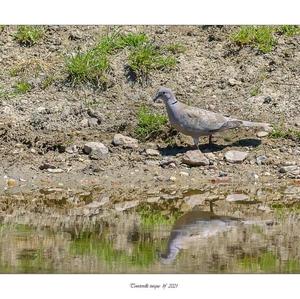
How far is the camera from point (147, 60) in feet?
42.2

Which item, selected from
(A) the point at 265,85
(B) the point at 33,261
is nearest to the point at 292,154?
(A) the point at 265,85

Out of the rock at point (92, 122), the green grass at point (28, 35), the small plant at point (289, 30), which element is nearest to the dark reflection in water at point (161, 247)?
the rock at point (92, 122)

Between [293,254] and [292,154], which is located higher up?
[292,154]

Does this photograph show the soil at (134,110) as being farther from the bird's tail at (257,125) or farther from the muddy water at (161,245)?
the muddy water at (161,245)

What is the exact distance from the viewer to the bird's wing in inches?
449

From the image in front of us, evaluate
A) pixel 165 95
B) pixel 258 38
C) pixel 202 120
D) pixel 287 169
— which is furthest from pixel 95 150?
pixel 258 38

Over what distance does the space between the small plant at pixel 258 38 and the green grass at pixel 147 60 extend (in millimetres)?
879

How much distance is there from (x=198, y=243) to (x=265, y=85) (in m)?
4.59

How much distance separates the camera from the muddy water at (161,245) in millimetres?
7789

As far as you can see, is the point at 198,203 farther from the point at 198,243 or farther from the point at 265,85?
the point at 265,85

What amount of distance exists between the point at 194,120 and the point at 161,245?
3.21 meters

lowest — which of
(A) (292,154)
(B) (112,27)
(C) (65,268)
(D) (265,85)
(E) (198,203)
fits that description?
(C) (65,268)

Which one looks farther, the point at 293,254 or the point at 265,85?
the point at 265,85

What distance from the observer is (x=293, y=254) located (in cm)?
822
